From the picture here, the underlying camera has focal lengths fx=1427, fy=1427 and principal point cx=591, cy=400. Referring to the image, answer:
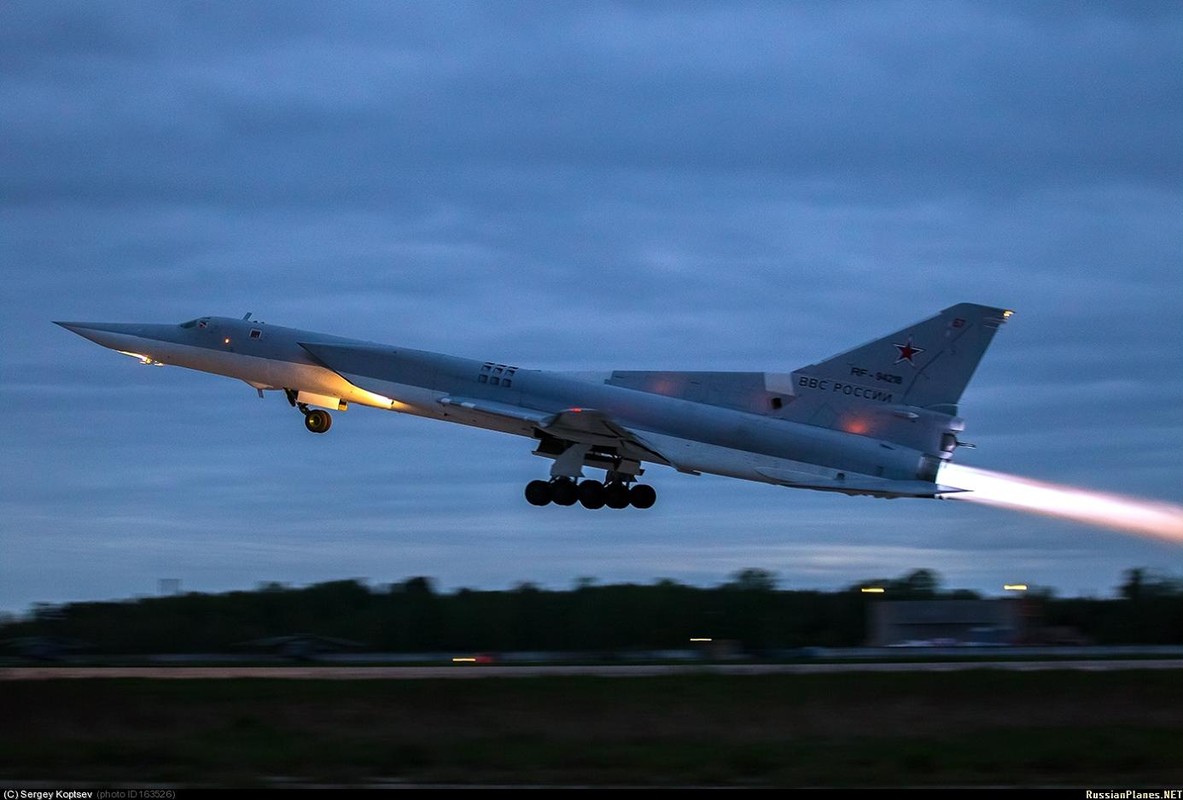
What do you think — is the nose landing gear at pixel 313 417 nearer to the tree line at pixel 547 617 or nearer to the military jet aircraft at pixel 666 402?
the military jet aircraft at pixel 666 402

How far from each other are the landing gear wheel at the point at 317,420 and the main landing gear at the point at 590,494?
5.23 m

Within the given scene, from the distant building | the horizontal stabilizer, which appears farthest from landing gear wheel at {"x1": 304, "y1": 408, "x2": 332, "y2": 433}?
the distant building

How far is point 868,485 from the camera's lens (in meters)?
27.5

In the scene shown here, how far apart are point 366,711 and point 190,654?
16928mm

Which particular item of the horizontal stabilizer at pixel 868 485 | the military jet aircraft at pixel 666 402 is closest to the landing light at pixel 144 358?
the military jet aircraft at pixel 666 402

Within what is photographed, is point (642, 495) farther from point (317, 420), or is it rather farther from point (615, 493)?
point (317, 420)

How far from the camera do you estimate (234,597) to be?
51750 millimetres

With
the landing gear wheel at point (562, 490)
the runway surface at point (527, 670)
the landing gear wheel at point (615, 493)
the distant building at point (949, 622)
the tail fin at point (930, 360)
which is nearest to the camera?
the runway surface at point (527, 670)

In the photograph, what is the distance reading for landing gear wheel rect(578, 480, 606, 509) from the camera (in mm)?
30469

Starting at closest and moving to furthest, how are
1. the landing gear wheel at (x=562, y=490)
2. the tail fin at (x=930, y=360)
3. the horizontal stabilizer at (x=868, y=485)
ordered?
the horizontal stabilizer at (x=868, y=485)
the tail fin at (x=930, y=360)
the landing gear wheel at (x=562, y=490)

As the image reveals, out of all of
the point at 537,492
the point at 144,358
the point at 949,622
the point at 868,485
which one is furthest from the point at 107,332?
the point at 949,622

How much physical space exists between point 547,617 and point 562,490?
1979cm

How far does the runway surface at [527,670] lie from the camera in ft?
78.7

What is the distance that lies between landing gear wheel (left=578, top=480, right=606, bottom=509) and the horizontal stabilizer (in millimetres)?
4290
